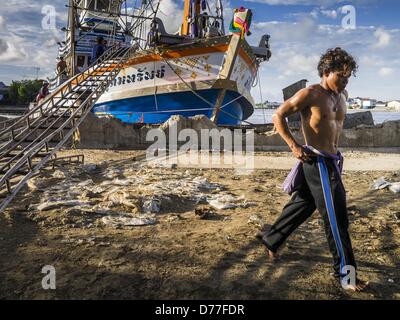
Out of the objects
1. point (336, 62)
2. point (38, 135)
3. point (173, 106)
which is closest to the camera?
point (336, 62)

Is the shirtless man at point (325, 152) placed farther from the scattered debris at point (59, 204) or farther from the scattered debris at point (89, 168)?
the scattered debris at point (89, 168)

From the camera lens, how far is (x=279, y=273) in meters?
2.74

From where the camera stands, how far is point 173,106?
13.4m

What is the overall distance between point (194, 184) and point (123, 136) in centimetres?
536

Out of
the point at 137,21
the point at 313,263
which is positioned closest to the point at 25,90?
the point at 137,21

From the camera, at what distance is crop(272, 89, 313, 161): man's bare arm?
273 centimetres

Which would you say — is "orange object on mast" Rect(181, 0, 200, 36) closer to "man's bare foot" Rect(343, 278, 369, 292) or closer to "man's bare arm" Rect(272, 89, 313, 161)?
"man's bare arm" Rect(272, 89, 313, 161)

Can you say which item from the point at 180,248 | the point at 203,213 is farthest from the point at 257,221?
the point at 180,248

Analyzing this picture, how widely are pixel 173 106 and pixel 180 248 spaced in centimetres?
1061

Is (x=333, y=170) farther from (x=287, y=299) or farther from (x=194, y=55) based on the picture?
(x=194, y=55)

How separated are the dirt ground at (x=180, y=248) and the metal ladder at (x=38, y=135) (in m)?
0.46

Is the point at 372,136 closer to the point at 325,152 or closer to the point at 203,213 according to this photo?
the point at 203,213

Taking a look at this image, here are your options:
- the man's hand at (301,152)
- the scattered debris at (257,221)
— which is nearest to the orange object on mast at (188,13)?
the scattered debris at (257,221)

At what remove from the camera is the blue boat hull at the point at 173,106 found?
1298cm
